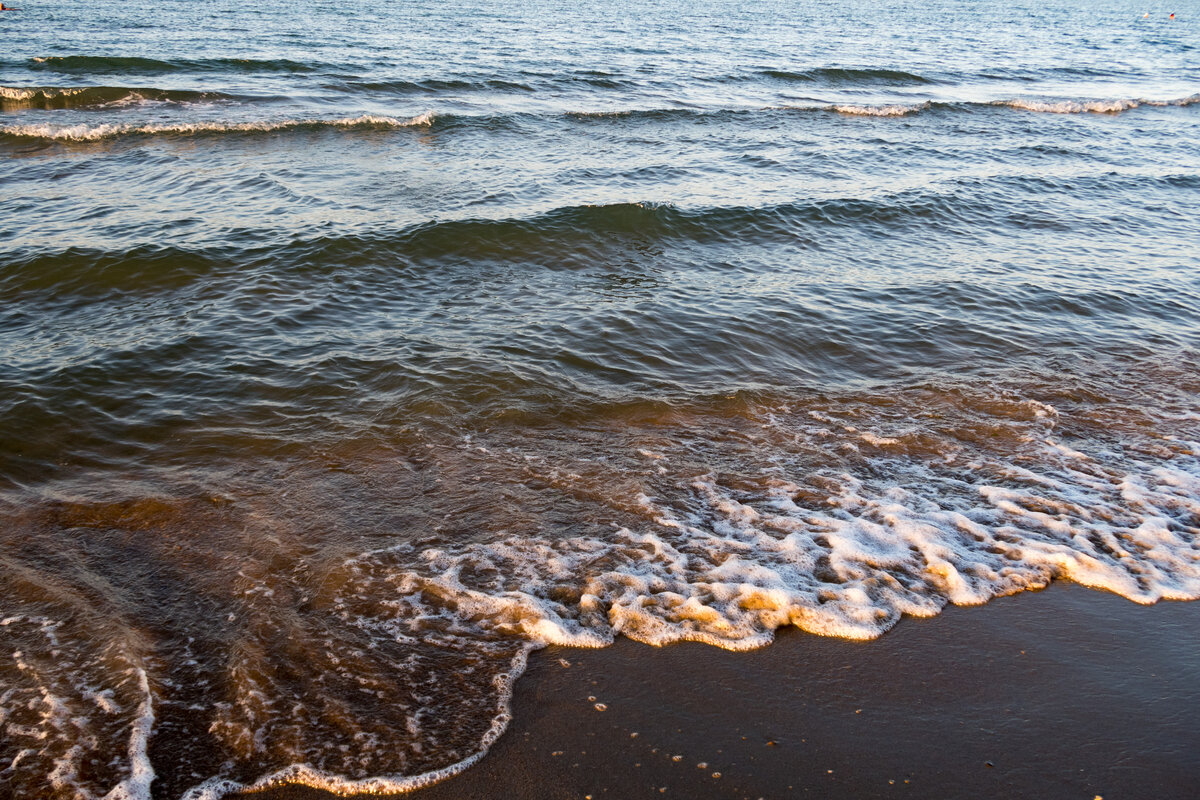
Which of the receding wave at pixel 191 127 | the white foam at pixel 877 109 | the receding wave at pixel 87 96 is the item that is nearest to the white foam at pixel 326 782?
the receding wave at pixel 191 127

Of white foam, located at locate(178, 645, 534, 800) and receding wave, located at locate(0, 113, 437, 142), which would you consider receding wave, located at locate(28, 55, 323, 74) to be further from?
white foam, located at locate(178, 645, 534, 800)

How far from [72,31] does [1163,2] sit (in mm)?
115053

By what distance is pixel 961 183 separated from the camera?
14.6 m

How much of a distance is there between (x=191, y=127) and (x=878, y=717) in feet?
53.2

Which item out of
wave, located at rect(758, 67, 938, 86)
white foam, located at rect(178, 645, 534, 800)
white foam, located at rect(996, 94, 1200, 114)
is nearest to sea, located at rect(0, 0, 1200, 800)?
white foam, located at rect(178, 645, 534, 800)

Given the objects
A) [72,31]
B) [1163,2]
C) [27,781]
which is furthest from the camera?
[1163,2]

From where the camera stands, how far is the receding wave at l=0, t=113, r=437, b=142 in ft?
47.2

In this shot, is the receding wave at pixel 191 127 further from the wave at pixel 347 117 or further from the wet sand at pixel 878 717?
the wet sand at pixel 878 717

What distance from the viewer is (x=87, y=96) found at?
16.9 m

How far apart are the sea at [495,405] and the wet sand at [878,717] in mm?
207

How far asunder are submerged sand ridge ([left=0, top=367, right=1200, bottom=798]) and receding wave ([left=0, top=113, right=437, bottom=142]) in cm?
1180

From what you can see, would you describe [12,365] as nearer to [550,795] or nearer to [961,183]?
[550,795]

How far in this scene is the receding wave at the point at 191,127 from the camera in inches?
566

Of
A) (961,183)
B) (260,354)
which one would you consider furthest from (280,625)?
(961,183)
